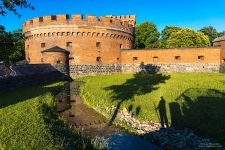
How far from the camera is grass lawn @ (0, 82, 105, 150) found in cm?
905

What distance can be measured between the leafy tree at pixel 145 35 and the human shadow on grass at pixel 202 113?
39.4 meters

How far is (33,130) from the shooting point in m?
10.4

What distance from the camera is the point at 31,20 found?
32531 millimetres

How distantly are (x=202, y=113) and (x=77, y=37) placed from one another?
64.2 ft

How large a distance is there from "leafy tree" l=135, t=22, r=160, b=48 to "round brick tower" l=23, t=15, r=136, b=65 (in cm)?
2385

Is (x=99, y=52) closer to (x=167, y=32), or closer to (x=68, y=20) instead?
(x=68, y=20)

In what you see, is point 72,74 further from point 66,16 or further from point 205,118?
point 205,118

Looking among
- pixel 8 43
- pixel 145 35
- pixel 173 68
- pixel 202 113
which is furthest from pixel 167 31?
pixel 8 43

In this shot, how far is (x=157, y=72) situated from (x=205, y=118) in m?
18.9

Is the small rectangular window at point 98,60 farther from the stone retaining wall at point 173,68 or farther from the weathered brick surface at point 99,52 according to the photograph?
the stone retaining wall at point 173,68

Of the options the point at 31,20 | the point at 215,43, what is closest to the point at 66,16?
the point at 31,20

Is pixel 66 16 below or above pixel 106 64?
above

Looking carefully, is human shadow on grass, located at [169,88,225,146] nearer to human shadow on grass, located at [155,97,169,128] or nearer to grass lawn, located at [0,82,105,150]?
human shadow on grass, located at [155,97,169,128]

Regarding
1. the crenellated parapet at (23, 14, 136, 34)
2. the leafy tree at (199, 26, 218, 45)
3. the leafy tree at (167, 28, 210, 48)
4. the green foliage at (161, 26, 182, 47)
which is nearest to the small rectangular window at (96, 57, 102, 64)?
the crenellated parapet at (23, 14, 136, 34)
